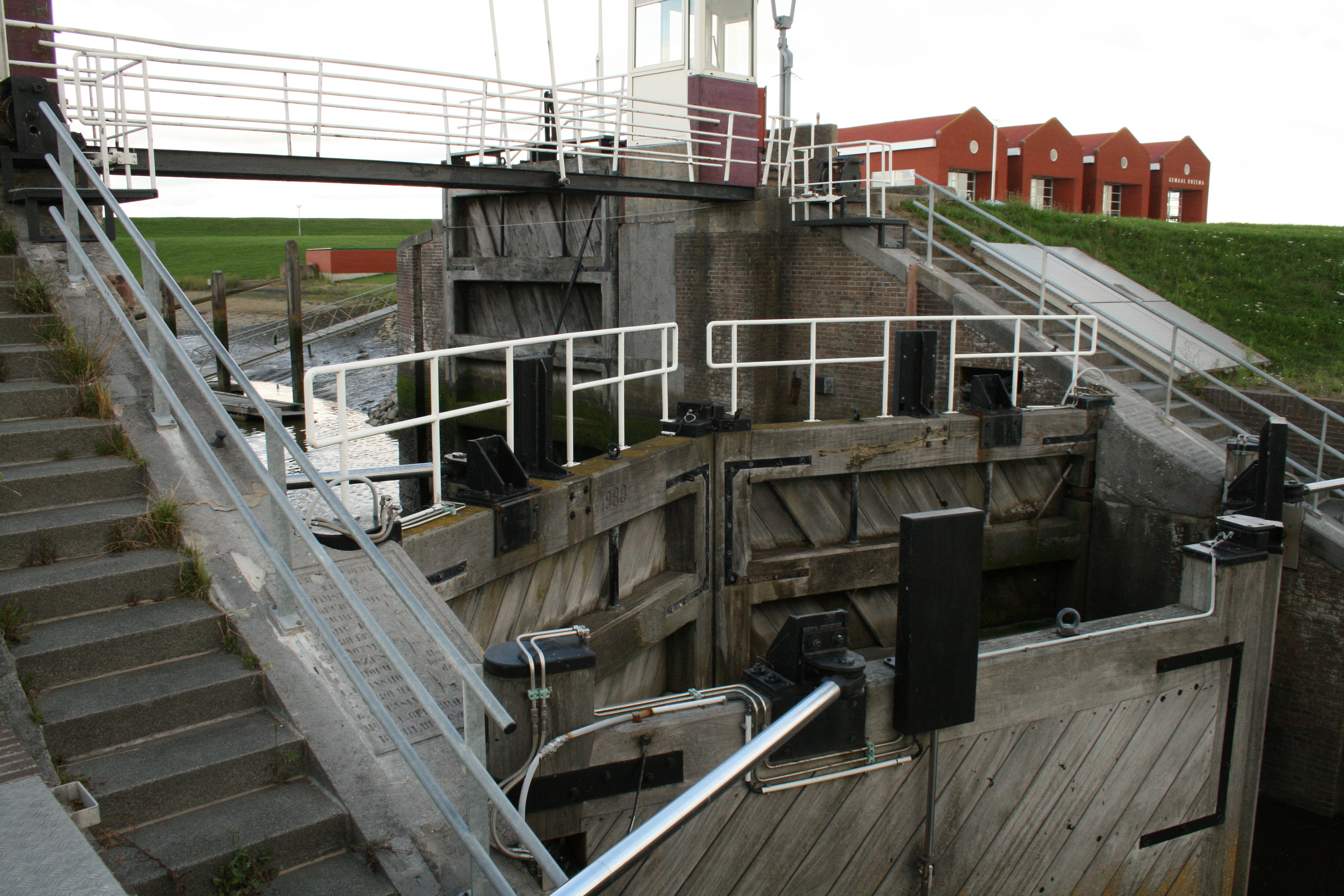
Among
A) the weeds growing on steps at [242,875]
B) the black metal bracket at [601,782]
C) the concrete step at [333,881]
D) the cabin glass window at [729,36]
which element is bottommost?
the black metal bracket at [601,782]

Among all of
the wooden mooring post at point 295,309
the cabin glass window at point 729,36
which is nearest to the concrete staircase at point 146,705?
the cabin glass window at point 729,36

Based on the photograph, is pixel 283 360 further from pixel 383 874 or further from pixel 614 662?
pixel 383 874

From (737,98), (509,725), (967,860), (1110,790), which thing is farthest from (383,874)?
(737,98)

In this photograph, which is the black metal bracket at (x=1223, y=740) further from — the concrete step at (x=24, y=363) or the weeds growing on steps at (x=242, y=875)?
the concrete step at (x=24, y=363)

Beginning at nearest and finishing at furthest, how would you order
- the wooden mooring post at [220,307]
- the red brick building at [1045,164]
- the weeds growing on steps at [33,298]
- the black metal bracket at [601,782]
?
the black metal bracket at [601,782]
the weeds growing on steps at [33,298]
the wooden mooring post at [220,307]
the red brick building at [1045,164]

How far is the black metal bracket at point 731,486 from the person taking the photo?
8492 mm

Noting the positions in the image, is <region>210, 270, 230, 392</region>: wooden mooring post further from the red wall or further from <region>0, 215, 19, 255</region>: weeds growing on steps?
the red wall

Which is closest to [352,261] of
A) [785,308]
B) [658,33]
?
[658,33]

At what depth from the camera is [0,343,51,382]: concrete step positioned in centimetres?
477

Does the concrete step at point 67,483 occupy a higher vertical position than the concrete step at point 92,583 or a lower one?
higher

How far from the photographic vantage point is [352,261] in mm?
56719

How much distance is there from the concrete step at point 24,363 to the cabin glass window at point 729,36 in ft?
41.3

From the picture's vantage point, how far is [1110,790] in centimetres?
647

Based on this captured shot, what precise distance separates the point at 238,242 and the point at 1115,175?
76.5m
